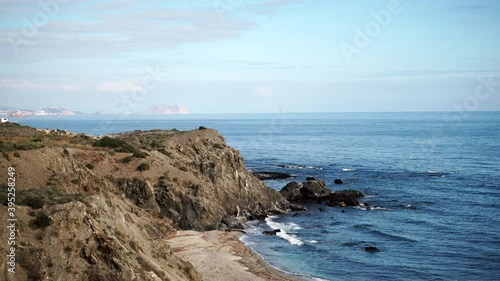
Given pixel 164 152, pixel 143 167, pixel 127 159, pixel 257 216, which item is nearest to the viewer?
pixel 143 167

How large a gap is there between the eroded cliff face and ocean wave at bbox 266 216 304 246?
11.5 ft

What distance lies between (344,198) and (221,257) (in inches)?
1445

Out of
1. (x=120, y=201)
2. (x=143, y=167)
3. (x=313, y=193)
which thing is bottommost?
(x=313, y=193)

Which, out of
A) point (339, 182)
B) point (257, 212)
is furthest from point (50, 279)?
point (339, 182)

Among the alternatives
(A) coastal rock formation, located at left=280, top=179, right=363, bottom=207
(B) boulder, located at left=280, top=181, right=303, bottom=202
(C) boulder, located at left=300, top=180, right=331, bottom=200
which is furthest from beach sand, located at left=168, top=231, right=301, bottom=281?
(C) boulder, located at left=300, top=180, right=331, bottom=200

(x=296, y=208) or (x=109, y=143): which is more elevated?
(x=109, y=143)

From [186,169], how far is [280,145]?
111994 mm

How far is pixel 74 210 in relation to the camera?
29656 millimetres

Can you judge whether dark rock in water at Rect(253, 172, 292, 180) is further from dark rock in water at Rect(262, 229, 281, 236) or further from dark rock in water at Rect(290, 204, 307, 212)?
dark rock in water at Rect(262, 229, 281, 236)

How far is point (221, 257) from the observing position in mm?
48438

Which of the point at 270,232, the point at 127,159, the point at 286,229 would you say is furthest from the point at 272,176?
the point at 127,159

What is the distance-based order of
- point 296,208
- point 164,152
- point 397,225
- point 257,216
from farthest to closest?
point 296,208 → point 164,152 → point 257,216 → point 397,225

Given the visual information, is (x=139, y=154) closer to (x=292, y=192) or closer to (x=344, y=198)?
(x=292, y=192)

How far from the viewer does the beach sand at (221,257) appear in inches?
1720
